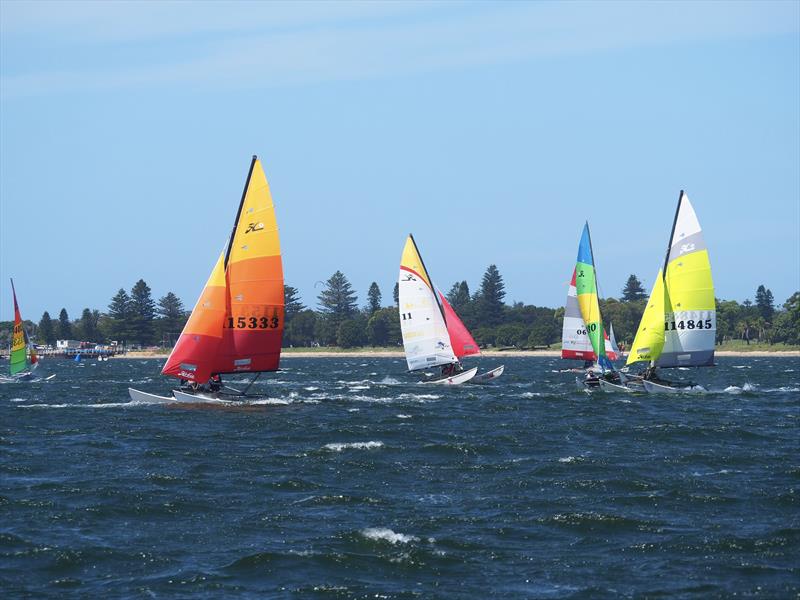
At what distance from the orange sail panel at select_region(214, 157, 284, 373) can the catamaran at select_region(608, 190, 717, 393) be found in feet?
74.6

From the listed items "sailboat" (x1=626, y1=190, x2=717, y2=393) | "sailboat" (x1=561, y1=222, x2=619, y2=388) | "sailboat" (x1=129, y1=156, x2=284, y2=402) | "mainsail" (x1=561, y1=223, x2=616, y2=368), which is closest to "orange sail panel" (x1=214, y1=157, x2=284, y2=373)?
"sailboat" (x1=129, y1=156, x2=284, y2=402)

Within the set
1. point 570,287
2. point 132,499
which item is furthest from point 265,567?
point 570,287

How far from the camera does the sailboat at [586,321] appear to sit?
246 feet

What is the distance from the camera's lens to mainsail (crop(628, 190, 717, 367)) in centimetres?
6700

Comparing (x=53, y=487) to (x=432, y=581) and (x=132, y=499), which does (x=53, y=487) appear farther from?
(x=432, y=581)

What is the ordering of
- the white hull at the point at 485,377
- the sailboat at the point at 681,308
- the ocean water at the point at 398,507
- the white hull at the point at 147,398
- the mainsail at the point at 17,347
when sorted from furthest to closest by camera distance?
the mainsail at the point at 17,347 < the white hull at the point at 485,377 < the sailboat at the point at 681,308 < the white hull at the point at 147,398 < the ocean water at the point at 398,507

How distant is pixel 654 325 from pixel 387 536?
44529mm

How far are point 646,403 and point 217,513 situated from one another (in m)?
38.3

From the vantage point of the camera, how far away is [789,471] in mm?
34750

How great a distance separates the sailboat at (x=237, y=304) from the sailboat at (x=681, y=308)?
22.8 meters

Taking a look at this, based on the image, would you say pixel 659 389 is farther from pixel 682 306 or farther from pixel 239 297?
pixel 239 297

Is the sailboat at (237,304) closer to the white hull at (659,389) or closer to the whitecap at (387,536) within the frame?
the white hull at (659,389)

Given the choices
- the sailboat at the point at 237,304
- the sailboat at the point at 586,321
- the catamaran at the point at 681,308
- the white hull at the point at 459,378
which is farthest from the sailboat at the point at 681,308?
the sailboat at the point at 237,304

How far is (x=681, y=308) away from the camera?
67.7 m
